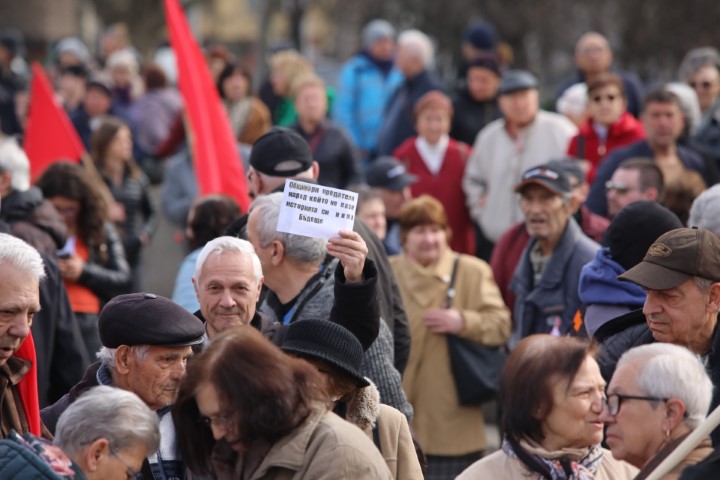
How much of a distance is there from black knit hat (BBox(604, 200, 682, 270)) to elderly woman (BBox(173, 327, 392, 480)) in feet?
8.01

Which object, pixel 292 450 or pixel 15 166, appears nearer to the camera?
pixel 292 450

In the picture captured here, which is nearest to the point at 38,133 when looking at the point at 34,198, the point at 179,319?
the point at 34,198

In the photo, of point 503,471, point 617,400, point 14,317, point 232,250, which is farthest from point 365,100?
point 617,400

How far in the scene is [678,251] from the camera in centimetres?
546

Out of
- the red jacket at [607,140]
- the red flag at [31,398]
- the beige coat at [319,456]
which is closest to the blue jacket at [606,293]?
the beige coat at [319,456]

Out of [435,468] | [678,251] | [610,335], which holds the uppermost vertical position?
[678,251]

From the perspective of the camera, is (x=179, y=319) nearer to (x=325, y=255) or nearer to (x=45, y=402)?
(x=325, y=255)

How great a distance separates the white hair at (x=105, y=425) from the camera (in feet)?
13.8

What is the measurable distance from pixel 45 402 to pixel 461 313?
2595 mm

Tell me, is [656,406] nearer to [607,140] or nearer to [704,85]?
[607,140]

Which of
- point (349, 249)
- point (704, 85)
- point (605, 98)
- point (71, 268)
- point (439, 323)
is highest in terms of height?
point (704, 85)

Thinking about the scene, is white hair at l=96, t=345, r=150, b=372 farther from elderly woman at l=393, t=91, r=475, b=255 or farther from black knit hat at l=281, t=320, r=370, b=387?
elderly woman at l=393, t=91, r=475, b=255

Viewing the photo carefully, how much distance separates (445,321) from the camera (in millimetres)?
8344

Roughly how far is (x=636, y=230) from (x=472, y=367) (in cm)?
236
